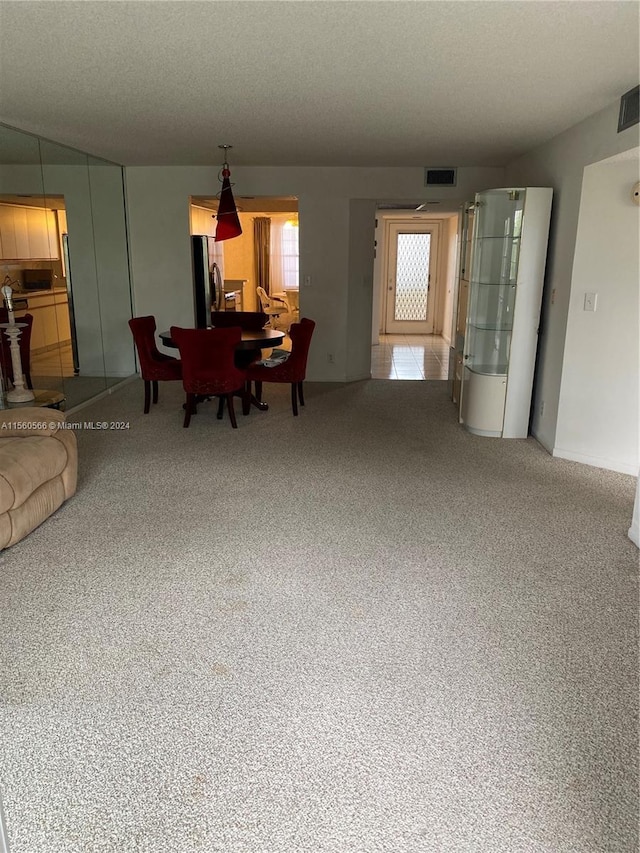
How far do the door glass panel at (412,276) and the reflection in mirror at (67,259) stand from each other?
6.04 m

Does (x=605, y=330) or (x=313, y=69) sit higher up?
(x=313, y=69)

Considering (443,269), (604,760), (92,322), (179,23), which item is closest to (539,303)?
(179,23)

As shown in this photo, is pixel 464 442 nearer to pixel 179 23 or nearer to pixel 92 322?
pixel 179 23

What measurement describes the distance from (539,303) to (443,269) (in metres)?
6.87

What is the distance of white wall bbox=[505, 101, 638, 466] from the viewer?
4211 mm

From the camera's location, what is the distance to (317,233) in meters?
7.29

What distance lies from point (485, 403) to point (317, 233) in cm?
315

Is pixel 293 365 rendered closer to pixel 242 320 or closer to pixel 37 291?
pixel 242 320

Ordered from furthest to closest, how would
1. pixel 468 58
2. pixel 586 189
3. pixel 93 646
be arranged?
pixel 586 189 → pixel 468 58 → pixel 93 646

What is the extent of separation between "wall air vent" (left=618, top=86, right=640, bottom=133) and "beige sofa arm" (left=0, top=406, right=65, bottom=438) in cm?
384

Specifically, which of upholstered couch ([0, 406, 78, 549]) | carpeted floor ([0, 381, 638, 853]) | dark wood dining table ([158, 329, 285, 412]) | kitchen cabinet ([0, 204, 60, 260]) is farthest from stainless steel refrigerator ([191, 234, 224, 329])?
upholstered couch ([0, 406, 78, 549])

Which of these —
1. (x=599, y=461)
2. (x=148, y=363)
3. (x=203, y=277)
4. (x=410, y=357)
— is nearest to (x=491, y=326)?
(x=599, y=461)

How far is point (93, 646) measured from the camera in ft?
8.21

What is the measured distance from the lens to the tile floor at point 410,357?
825cm
